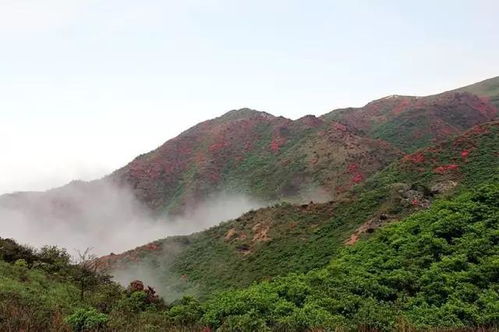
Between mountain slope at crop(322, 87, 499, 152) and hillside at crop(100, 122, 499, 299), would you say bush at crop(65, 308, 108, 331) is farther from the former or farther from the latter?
mountain slope at crop(322, 87, 499, 152)

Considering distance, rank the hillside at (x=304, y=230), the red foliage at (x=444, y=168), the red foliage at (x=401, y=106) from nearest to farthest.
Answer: the hillside at (x=304, y=230) < the red foliage at (x=444, y=168) < the red foliage at (x=401, y=106)

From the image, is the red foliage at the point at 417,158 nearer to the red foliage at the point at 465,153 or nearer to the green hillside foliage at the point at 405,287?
the red foliage at the point at 465,153

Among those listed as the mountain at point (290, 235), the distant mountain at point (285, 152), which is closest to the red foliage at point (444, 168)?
the mountain at point (290, 235)

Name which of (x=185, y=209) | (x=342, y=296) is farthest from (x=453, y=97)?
(x=342, y=296)

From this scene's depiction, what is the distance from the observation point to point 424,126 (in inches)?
3588

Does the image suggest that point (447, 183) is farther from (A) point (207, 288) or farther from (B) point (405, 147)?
(B) point (405, 147)

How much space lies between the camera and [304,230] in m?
36.0

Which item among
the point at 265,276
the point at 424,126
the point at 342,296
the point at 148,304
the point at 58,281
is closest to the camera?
the point at 342,296

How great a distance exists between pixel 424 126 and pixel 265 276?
74542 mm

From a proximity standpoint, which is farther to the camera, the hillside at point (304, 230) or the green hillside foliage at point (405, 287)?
the hillside at point (304, 230)

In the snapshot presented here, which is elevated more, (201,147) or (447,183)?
(201,147)

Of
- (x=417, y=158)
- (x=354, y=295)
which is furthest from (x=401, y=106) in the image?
(x=354, y=295)

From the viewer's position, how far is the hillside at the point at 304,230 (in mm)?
30406

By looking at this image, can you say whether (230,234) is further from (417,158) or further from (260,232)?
(417,158)
